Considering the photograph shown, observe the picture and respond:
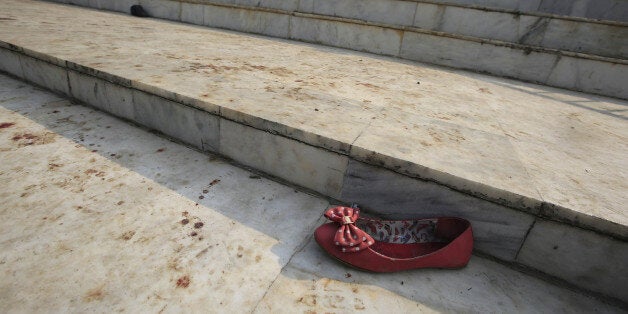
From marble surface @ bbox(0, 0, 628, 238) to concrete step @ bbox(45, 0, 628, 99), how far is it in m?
0.30

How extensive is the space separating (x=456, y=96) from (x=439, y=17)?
7.28ft

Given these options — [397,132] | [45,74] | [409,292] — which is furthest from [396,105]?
[45,74]

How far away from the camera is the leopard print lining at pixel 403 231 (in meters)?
1.46

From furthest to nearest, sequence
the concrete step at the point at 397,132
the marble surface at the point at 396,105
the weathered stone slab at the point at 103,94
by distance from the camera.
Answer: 1. the weathered stone slab at the point at 103,94
2. the marble surface at the point at 396,105
3. the concrete step at the point at 397,132

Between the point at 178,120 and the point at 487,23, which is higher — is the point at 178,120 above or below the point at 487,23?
below

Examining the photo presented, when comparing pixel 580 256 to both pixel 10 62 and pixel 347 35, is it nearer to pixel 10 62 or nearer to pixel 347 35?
pixel 347 35

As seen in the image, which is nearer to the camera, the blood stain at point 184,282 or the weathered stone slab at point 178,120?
the blood stain at point 184,282

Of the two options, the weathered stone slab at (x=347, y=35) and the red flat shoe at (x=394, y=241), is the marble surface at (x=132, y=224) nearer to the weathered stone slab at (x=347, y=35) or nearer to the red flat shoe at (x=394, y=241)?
the red flat shoe at (x=394, y=241)

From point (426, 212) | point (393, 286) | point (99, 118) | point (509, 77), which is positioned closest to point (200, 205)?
point (393, 286)

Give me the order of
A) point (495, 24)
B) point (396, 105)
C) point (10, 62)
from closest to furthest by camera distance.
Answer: point (396, 105) < point (10, 62) < point (495, 24)

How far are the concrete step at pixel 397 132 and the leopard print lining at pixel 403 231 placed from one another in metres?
0.07

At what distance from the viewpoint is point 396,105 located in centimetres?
222

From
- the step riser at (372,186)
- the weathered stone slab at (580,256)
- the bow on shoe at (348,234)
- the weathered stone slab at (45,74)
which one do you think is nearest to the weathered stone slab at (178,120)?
the step riser at (372,186)

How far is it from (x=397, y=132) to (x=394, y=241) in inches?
25.0
